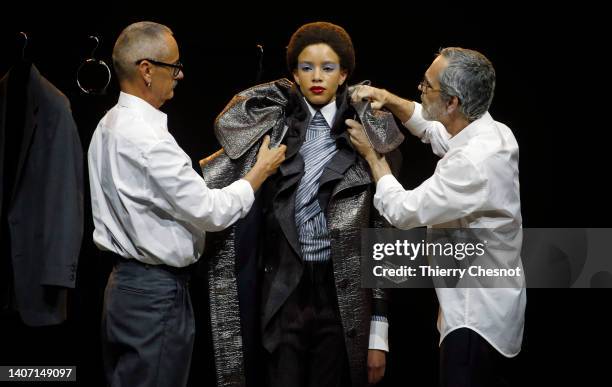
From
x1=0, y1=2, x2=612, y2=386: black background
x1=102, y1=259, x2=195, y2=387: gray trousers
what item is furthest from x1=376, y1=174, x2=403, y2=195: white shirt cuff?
x1=0, y1=2, x2=612, y2=386: black background

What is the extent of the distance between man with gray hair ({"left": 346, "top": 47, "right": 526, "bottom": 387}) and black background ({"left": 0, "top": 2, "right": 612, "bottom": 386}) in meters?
0.95

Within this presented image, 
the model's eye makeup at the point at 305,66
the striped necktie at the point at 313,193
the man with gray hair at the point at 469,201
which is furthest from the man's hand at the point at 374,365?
the model's eye makeup at the point at 305,66

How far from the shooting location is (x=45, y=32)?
3674 mm

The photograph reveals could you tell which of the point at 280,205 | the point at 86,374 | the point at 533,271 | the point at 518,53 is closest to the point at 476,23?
the point at 518,53

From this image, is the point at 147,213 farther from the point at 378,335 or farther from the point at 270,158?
the point at 378,335

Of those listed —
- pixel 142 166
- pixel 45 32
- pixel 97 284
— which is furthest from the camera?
pixel 97 284

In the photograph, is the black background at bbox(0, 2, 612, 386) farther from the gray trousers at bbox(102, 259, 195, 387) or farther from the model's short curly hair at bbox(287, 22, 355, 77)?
the gray trousers at bbox(102, 259, 195, 387)

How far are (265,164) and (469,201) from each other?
750 mm

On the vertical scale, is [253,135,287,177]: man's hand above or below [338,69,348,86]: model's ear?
below

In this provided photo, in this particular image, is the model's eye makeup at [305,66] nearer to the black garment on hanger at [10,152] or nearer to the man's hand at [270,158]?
the man's hand at [270,158]

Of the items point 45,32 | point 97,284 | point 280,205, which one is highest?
point 45,32

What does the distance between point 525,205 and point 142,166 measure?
2.04 meters

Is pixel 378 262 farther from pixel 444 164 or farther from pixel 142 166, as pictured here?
pixel 142 166

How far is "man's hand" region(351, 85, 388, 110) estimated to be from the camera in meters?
3.31
